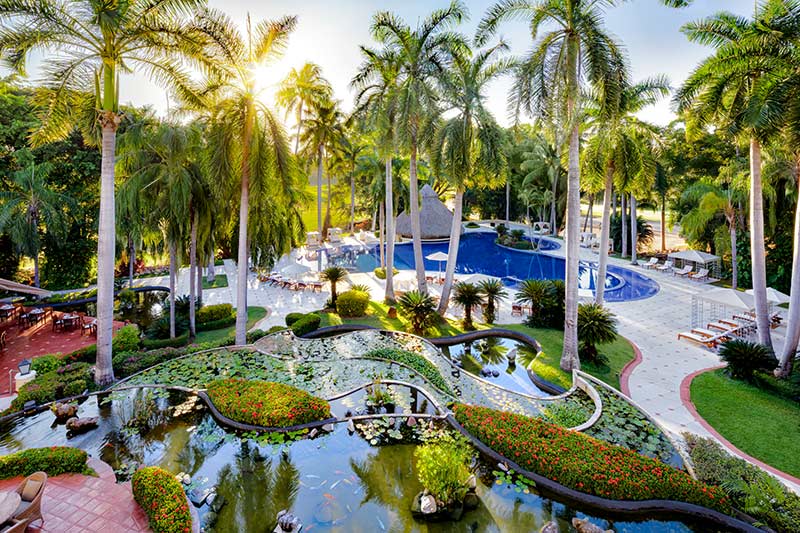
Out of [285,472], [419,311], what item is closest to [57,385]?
[285,472]

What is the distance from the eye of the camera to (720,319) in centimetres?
1800

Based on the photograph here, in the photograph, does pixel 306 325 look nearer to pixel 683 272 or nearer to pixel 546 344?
pixel 546 344

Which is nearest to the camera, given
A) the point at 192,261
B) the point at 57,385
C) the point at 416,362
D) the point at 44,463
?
the point at 44,463

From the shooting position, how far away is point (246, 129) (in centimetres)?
1395

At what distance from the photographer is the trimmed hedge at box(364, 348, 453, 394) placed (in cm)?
1232

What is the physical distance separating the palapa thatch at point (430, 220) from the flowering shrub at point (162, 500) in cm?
3400

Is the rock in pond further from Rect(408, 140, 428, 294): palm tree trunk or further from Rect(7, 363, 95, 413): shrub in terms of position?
Rect(408, 140, 428, 294): palm tree trunk

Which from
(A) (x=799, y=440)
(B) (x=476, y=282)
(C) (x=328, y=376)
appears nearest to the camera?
(A) (x=799, y=440)

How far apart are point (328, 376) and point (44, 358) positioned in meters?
8.74

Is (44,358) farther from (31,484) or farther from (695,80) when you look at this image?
(695,80)

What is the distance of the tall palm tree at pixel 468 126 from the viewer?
646 inches

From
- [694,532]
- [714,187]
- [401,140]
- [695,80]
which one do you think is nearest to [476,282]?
[401,140]

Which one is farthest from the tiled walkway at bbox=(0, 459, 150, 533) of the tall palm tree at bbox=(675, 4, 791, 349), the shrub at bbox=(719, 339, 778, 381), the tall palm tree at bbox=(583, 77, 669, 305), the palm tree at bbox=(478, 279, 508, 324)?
the tall palm tree at bbox=(583, 77, 669, 305)

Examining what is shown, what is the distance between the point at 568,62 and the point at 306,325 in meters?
12.7
